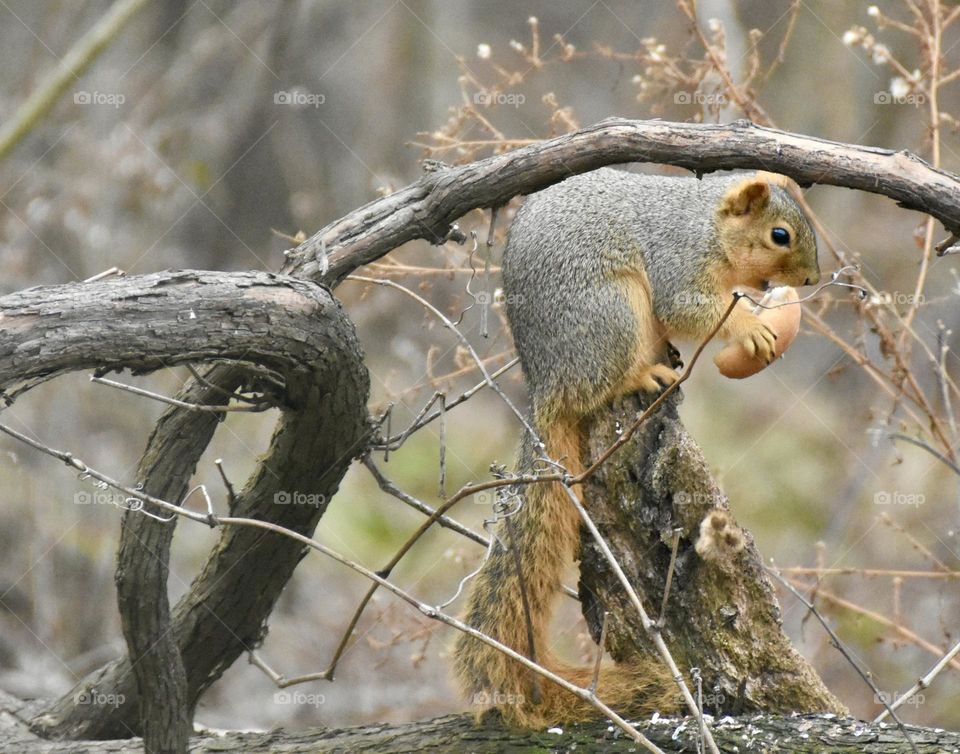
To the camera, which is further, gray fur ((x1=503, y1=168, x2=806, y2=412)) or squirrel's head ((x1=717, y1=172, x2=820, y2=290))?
squirrel's head ((x1=717, y1=172, x2=820, y2=290))

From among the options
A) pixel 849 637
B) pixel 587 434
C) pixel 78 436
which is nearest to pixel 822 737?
pixel 587 434

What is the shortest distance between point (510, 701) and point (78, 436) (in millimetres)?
4605

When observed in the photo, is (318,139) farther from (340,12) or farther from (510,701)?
(510,701)

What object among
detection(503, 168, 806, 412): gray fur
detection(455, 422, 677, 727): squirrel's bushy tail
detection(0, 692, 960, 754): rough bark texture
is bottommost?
detection(0, 692, 960, 754): rough bark texture

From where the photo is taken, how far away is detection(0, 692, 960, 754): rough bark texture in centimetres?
277

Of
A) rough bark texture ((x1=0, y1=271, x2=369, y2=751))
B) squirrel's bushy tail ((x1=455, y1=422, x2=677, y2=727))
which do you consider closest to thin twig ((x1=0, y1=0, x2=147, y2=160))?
rough bark texture ((x1=0, y1=271, x2=369, y2=751))

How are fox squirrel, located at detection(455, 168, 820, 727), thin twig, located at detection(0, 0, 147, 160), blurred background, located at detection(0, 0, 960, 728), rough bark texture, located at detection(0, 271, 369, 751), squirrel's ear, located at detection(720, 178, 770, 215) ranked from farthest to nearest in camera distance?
blurred background, located at detection(0, 0, 960, 728), thin twig, located at detection(0, 0, 147, 160), squirrel's ear, located at detection(720, 178, 770, 215), fox squirrel, located at detection(455, 168, 820, 727), rough bark texture, located at detection(0, 271, 369, 751)

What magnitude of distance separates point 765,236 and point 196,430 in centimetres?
200

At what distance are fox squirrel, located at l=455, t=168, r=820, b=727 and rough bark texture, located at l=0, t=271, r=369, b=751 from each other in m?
0.62

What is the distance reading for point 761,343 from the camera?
3592 millimetres

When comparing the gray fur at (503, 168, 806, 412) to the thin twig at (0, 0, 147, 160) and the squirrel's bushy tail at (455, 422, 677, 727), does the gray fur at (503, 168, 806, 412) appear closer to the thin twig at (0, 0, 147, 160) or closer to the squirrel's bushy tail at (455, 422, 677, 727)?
the squirrel's bushy tail at (455, 422, 677, 727)

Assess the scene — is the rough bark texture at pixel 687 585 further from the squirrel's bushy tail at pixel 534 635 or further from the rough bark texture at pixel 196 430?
the rough bark texture at pixel 196 430

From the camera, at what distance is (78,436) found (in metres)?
6.86

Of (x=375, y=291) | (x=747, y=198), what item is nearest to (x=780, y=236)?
(x=747, y=198)
